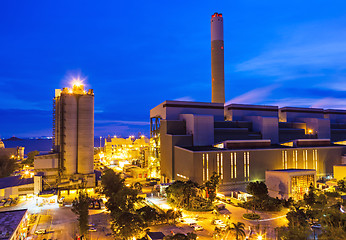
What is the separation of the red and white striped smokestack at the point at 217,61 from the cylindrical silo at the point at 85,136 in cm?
4600

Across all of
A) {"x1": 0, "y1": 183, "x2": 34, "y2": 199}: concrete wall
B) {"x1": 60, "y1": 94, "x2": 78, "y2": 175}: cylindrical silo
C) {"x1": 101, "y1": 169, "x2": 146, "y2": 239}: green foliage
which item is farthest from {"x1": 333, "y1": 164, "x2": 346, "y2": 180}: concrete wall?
{"x1": 0, "y1": 183, "x2": 34, "y2": 199}: concrete wall

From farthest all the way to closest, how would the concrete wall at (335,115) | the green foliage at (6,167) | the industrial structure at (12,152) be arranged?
the industrial structure at (12,152), the concrete wall at (335,115), the green foliage at (6,167)

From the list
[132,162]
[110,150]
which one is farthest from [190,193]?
[110,150]

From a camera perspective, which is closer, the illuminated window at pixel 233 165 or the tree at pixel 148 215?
the tree at pixel 148 215

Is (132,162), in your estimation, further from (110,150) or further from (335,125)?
(335,125)

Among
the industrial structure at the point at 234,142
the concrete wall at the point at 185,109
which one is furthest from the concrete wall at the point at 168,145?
the concrete wall at the point at 185,109

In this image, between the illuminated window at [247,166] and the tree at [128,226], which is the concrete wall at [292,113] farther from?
the tree at [128,226]

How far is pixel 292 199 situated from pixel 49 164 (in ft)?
180

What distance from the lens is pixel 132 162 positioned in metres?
106

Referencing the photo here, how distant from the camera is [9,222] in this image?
30156mm

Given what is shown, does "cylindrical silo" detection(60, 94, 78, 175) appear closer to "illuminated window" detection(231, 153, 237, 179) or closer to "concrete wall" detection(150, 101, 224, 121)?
"concrete wall" detection(150, 101, 224, 121)

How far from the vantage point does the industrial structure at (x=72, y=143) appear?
6047 centimetres

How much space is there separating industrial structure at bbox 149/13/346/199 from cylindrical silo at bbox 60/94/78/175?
2353 cm

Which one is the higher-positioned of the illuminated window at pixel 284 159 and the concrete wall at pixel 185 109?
the concrete wall at pixel 185 109
